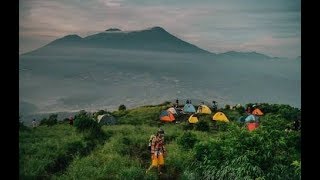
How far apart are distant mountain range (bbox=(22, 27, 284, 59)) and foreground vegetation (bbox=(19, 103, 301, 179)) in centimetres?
72

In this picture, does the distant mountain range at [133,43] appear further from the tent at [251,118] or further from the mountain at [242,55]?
the tent at [251,118]

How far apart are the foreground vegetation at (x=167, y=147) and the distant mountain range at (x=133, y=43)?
72 cm

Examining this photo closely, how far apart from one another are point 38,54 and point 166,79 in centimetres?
165

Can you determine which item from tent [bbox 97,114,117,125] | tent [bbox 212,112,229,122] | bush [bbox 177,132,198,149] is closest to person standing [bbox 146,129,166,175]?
bush [bbox 177,132,198,149]

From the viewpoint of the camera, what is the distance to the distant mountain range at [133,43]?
22.2 feet

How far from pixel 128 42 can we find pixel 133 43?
0.07 metres

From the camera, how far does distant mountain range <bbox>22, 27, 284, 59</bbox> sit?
6.78 meters

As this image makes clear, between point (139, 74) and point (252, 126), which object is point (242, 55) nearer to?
point (252, 126)

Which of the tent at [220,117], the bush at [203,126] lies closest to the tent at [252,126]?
the tent at [220,117]

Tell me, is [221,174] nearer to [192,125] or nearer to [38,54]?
[192,125]
